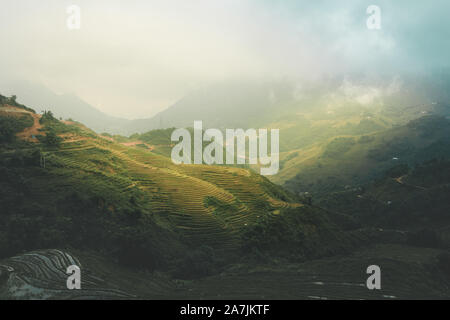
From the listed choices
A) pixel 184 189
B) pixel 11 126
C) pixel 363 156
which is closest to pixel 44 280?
pixel 184 189

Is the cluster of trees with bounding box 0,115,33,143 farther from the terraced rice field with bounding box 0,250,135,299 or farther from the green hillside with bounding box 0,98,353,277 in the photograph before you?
the terraced rice field with bounding box 0,250,135,299

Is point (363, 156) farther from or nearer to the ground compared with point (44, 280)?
farther from the ground

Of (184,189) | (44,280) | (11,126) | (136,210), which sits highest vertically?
(11,126)

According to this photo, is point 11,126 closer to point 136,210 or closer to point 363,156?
point 136,210

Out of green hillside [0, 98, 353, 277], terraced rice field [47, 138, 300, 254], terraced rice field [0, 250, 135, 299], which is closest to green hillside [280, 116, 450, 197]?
terraced rice field [47, 138, 300, 254]

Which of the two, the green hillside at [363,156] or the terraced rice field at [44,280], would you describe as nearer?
the terraced rice field at [44,280]

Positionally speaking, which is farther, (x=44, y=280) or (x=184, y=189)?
(x=184, y=189)

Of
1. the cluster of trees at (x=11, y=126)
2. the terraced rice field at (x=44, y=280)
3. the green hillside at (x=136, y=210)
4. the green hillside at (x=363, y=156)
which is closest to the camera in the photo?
the terraced rice field at (x=44, y=280)

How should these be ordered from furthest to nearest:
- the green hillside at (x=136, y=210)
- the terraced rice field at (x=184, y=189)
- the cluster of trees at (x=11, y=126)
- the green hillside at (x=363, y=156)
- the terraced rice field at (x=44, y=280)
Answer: the green hillside at (x=363, y=156) < the cluster of trees at (x=11, y=126) < the terraced rice field at (x=184, y=189) < the green hillside at (x=136, y=210) < the terraced rice field at (x=44, y=280)

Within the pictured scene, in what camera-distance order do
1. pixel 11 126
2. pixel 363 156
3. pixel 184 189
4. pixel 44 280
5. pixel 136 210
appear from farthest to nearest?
1. pixel 363 156
2. pixel 11 126
3. pixel 184 189
4. pixel 136 210
5. pixel 44 280

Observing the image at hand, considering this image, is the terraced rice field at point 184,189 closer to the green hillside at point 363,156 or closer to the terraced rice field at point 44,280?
the terraced rice field at point 44,280

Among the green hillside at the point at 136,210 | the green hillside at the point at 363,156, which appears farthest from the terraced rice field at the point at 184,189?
the green hillside at the point at 363,156

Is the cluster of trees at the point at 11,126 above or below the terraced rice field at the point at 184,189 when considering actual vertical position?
above
